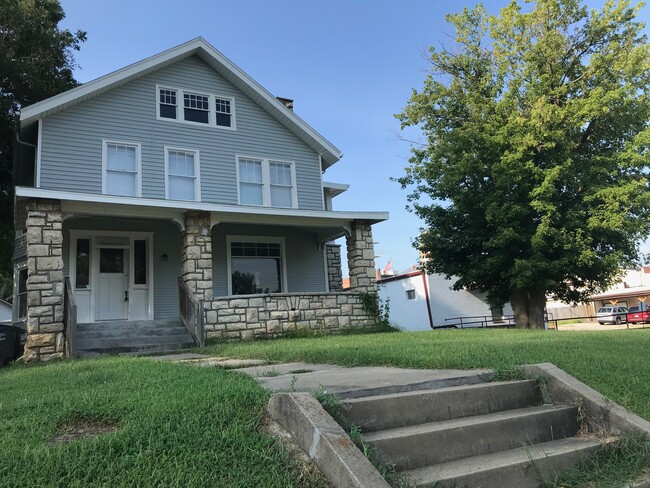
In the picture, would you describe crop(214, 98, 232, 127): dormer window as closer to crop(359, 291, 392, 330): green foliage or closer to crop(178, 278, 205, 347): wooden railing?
crop(178, 278, 205, 347): wooden railing

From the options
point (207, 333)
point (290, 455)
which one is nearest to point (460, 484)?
point (290, 455)

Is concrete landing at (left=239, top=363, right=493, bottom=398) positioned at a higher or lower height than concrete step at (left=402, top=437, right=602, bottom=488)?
higher

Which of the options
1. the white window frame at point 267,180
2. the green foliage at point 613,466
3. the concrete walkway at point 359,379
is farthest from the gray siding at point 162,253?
the green foliage at point 613,466

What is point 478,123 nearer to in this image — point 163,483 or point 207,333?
point 207,333

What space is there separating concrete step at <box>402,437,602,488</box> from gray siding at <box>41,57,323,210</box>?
38.7 feet

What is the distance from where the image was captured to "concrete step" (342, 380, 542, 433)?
3.27 meters

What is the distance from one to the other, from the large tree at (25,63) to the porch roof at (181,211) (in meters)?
6.49

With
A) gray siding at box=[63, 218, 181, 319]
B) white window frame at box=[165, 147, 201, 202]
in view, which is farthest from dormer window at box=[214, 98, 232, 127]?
gray siding at box=[63, 218, 181, 319]

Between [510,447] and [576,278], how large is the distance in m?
14.7

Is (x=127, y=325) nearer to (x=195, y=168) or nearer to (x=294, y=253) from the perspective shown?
(x=195, y=168)

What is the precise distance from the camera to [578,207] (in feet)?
49.8

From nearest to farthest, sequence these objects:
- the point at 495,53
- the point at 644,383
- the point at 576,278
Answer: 1. the point at 644,383
2. the point at 576,278
3. the point at 495,53

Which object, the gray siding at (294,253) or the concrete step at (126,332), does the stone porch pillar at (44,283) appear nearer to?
the concrete step at (126,332)

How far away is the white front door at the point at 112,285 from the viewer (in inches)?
492
